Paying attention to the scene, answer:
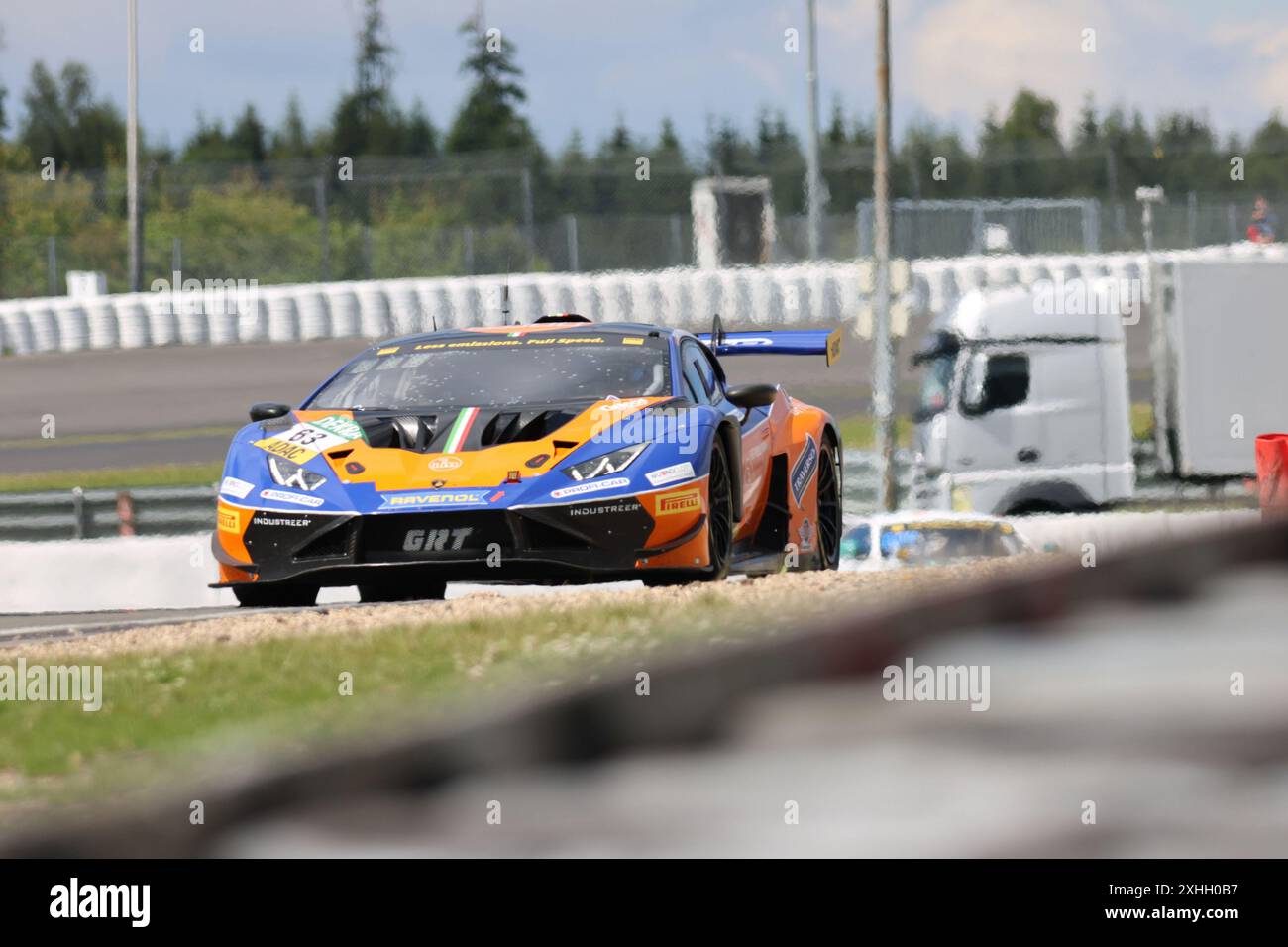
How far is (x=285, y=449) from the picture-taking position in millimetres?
9875

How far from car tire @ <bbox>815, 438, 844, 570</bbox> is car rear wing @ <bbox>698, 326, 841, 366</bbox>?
614 mm

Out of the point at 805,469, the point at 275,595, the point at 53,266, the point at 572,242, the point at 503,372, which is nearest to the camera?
the point at 275,595

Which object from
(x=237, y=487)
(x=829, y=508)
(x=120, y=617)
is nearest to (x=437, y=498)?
(x=237, y=487)

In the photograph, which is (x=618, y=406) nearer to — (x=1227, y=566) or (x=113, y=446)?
(x=1227, y=566)

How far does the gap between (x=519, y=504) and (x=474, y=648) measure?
6.42ft

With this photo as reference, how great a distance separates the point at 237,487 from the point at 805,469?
3.26 metres

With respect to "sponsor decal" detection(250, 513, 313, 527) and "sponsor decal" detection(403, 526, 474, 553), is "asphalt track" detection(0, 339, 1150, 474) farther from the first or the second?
"sponsor decal" detection(403, 526, 474, 553)

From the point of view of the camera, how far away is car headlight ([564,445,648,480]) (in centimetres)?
952

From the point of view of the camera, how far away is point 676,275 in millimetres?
36281

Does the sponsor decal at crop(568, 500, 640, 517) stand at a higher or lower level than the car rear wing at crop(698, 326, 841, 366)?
lower

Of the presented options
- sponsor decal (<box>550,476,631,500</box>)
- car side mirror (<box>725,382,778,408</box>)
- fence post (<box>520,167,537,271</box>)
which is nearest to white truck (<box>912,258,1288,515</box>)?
car side mirror (<box>725,382,778,408</box>)

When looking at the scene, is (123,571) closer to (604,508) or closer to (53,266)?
(604,508)

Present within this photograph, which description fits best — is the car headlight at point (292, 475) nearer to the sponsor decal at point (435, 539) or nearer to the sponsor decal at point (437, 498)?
the sponsor decal at point (437, 498)
